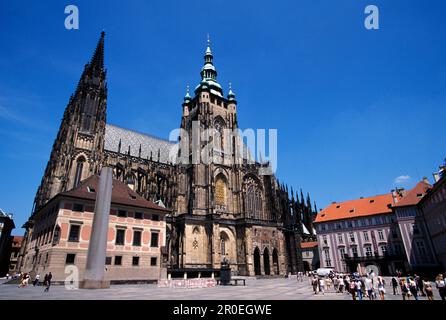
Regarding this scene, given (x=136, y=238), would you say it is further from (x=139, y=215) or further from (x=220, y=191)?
(x=220, y=191)

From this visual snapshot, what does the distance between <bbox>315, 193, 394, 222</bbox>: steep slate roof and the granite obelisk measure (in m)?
39.5

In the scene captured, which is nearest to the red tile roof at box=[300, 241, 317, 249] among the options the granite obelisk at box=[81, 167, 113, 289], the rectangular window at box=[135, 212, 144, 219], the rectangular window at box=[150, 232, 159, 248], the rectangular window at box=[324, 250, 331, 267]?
the rectangular window at box=[324, 250, 331, 267]

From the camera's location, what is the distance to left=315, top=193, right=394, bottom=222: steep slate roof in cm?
4319

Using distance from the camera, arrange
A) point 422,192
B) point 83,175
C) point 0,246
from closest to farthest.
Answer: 1. point 422,192
2. point 83,175
3. point 0,246

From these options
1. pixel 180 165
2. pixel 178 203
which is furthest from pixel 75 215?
pixel 180 165

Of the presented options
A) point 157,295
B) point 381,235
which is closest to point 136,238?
point 157,295

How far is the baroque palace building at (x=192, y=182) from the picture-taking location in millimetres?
41094

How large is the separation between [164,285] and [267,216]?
2950 cm

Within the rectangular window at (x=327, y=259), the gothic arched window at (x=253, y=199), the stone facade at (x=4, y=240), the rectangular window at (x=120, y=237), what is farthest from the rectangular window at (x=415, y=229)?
the stone facade at (x=4, y=240)

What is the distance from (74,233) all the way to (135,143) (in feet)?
108

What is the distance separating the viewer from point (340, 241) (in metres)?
44.7

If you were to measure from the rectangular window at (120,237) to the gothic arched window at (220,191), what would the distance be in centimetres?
2106

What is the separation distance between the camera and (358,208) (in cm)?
4566
